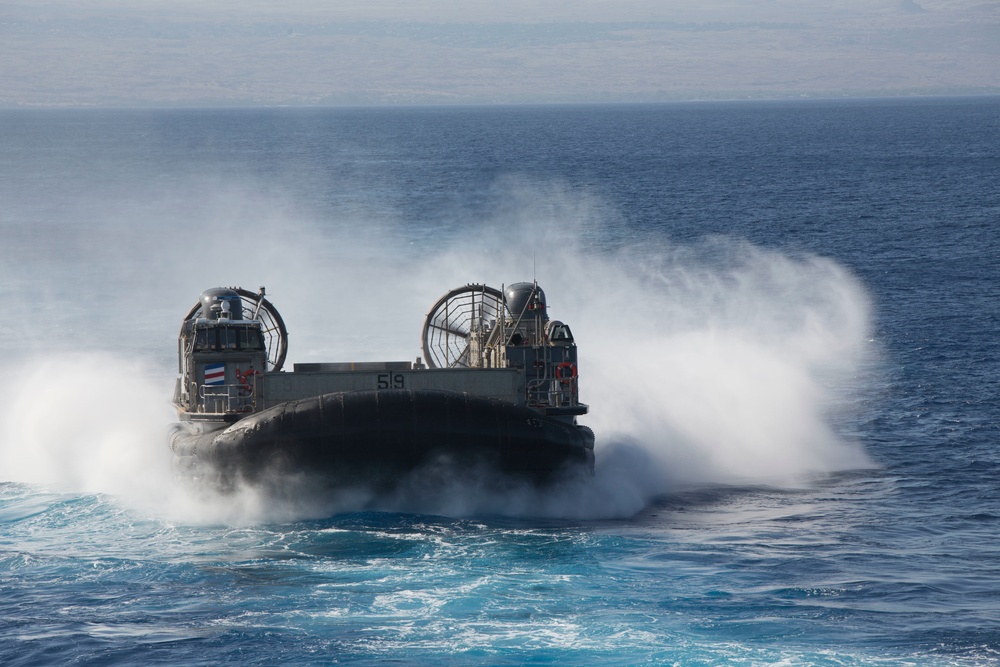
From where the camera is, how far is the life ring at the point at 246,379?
29.6 metres

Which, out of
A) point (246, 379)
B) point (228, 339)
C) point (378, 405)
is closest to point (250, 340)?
point (228, 339)

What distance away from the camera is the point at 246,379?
29906mm

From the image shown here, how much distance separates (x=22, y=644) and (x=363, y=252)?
44.7m

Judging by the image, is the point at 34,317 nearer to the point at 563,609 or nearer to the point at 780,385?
the point at 780,385

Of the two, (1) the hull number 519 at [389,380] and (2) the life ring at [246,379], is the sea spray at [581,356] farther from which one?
(2) the life ring at [246,379]

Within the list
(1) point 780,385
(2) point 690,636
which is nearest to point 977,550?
(2) point 690,636

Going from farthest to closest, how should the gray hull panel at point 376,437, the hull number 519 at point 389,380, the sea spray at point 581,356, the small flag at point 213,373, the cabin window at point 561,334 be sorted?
the cabin window at point 561,334 → the sea spray at point 581,356 → the small flag at point 213,373 → the hull number 519 at point 389,380 → the gray hull panel at point 376,437

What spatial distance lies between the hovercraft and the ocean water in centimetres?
83

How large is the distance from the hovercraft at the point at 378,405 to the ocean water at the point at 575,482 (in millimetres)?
826

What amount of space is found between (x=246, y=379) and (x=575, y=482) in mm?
7630

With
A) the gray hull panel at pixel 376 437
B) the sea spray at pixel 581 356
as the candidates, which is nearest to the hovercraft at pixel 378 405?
the gray hull panel at pixel 376 437

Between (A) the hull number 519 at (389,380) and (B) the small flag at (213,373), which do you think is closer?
(A) the hull number 519 at (389,380)

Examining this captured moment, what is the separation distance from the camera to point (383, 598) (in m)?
22.5

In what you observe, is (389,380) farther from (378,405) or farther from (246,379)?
(246,379)
